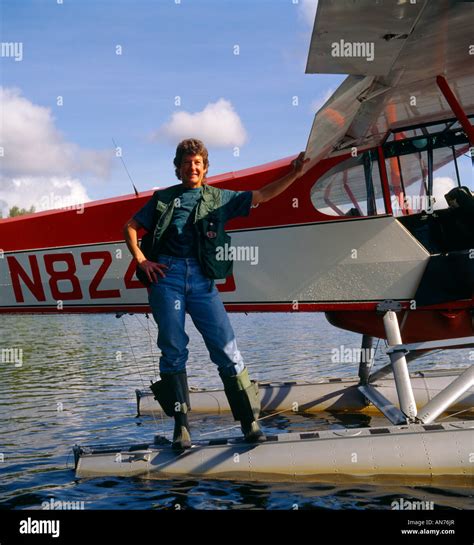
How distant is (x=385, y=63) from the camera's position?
5133mm

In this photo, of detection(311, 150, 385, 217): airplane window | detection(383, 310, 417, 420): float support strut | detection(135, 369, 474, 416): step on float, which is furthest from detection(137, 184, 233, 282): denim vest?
detection(135, 369, 474, 416): step on float

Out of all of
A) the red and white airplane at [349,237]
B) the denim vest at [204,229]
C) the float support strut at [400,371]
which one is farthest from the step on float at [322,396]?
the denim vest at [204,229]

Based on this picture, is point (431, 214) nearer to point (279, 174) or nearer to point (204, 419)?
point (279, 174)

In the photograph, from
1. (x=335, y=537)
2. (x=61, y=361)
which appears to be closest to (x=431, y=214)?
(x=335, y=537)

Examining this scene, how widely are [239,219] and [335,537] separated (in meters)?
3.17

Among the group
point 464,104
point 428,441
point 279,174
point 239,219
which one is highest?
point 464,104

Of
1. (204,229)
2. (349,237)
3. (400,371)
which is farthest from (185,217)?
(400,371)

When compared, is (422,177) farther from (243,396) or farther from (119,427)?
(119,427)

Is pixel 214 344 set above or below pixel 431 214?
below

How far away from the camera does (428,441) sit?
6.01 meters

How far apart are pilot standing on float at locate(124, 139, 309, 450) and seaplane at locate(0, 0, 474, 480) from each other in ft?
2.41

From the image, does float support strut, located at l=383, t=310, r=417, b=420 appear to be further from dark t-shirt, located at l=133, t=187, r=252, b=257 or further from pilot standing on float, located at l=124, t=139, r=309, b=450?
dark t-shirt, located at l=133, t=187, r=252, b=257

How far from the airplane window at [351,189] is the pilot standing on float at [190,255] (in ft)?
4.20

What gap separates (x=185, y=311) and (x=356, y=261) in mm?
1925
